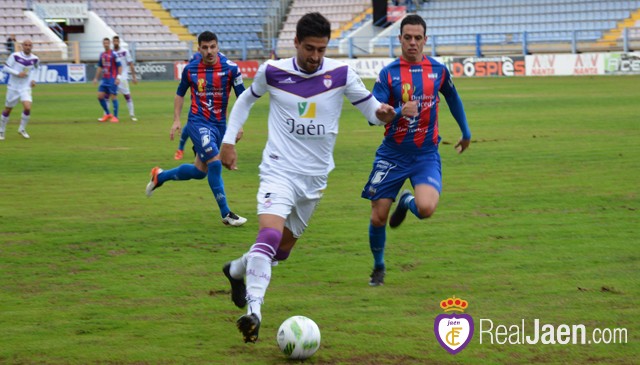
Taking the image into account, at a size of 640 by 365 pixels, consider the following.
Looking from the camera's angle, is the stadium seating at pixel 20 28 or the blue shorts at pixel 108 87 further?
the stadium seating at pixel 20 28

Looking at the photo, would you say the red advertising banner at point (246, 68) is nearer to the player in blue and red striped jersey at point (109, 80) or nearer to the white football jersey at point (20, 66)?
the player in blue and red striped jersey at point (109, 80)

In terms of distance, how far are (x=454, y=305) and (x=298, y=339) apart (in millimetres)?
1703

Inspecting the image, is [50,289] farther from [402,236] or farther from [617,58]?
Result: [617,58]

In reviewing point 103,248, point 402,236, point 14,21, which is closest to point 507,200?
point 402,236

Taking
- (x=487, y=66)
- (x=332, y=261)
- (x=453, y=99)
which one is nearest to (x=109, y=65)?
(x=332, y=261)

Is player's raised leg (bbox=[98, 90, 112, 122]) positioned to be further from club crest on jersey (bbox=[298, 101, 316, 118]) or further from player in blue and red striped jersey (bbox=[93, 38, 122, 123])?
club crest on jersey (bbox=[298, 101, 316, 118])

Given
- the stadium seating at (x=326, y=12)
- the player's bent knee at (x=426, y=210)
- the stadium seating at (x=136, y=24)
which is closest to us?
the player's bent knee at (x=426, y=210)

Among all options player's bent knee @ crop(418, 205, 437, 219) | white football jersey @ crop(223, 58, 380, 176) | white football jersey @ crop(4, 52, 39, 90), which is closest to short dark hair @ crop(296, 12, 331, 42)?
white football jersey @ crop(223, 58, 380, 176)

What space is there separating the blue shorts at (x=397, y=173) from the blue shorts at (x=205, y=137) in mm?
3684

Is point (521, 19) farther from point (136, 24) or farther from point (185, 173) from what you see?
point (185, 173)

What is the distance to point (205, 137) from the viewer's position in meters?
11.9

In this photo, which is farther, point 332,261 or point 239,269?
point 332,261

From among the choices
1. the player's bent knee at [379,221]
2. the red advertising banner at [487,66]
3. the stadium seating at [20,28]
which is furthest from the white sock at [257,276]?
the stadium seating at [20,28]

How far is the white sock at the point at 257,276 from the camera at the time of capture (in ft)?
21.1
